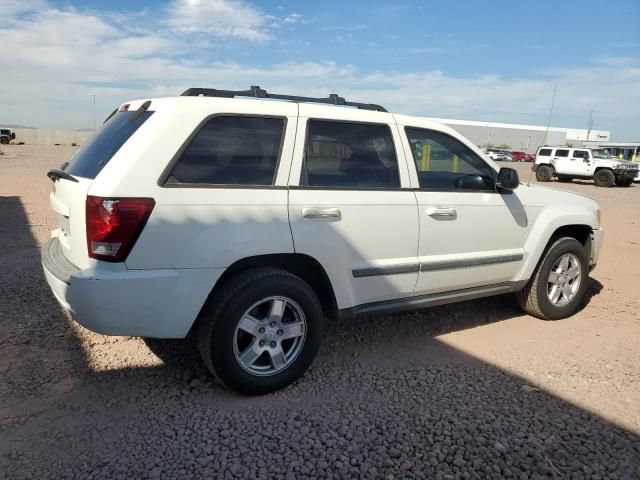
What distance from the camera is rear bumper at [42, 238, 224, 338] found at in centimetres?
280

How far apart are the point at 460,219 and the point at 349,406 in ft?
5.66

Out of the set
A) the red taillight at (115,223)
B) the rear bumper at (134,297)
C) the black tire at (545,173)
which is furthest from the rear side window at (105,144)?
the black tire at (545,173)

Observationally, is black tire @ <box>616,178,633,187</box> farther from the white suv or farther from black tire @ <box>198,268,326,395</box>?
black tire @ <box>198,268,326,395</box>

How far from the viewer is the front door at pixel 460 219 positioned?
3.86m

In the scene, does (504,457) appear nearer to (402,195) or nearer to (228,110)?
A: (402,195)

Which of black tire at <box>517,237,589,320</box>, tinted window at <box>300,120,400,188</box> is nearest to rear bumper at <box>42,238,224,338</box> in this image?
tinted window at <box>300,120,400,188</box>

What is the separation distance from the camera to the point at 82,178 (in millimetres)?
3061

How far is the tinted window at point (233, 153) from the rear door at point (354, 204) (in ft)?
0.58

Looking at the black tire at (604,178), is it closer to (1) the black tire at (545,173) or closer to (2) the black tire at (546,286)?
(1) the black tire at (545,173)

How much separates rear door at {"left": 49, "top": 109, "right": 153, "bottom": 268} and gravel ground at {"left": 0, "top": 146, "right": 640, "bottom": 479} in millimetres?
935

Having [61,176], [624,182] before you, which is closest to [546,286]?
[61,176]

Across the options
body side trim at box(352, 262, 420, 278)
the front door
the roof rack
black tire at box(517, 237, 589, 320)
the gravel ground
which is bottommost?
the gravel ground

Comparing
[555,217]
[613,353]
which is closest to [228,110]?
[555,217]

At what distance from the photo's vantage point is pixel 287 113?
3391 mm
